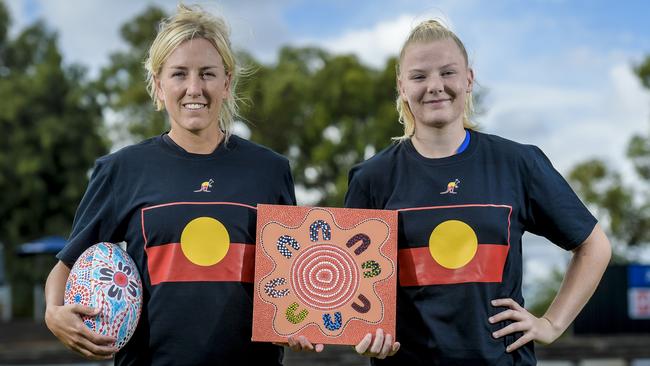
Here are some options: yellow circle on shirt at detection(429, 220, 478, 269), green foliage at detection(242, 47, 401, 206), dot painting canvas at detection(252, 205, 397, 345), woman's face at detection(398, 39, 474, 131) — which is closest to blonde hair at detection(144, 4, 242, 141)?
dot painting canvas at detection(252, 205, 397, 345)

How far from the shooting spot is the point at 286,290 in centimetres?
373

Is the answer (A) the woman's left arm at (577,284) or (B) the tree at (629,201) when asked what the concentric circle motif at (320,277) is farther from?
(B) the tree at (629,201)

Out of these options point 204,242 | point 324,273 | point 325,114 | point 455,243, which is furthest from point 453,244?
point 325,114

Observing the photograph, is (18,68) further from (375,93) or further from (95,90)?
(375,93)

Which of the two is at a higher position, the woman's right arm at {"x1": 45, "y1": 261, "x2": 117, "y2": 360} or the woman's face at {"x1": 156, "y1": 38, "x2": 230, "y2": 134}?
the woman's face at {"x1": 156, "y1": 38, "x2": 230, "y2": 134}

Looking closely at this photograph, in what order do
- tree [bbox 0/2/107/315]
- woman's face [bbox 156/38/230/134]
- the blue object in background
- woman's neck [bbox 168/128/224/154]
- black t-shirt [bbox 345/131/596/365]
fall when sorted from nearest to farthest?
black t-shirt [bbox 345/131/596/365] < woman's face [bbox 156/38/230/134] < woman's neck [bbox 168/128/224/154] < the blue object in background < tree [bbox 0/2/107/315]

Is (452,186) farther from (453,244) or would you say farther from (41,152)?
(41,152)

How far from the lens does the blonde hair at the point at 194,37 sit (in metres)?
3.79

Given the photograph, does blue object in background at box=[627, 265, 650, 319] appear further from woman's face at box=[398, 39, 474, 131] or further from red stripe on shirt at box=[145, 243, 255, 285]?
red stripe on shirt at box=[145, 243, 255, 285]

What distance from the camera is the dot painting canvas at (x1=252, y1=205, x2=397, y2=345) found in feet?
12.0

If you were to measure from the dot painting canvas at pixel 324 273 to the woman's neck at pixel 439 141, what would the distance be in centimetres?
35

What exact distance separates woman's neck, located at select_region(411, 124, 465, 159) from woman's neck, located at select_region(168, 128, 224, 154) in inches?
34.0

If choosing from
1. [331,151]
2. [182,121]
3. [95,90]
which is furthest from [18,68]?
[182,121]

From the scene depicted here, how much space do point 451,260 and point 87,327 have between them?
4.78ft
